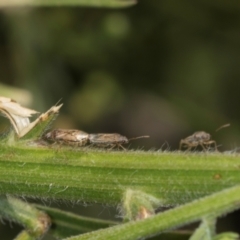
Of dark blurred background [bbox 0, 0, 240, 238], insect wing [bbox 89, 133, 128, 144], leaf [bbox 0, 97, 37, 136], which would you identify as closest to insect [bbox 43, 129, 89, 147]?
insect wing [bbox 89, 133, 128, 144]

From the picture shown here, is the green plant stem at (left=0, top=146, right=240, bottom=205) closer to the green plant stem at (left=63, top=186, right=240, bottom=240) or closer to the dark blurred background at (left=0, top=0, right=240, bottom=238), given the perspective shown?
the green plant stem at (left=63, top=186, right=240, bottom=240)

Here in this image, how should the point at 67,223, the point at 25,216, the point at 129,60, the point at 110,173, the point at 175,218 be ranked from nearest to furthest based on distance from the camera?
1. the point at 175,218
2. the point at 110,173
3. the point at 25,216
4. the point at 67,223
5. the point at 129,60

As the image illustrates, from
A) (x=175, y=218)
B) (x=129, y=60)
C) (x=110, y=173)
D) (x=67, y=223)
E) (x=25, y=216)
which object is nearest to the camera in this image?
(x=175, y=218)

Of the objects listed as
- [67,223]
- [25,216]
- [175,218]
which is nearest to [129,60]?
[67,223]

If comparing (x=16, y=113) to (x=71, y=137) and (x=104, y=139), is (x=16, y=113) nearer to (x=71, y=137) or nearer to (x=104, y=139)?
(x=71, y=137)

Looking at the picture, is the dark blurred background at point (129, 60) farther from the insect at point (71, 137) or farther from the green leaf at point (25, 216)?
the insect at point (71, 137)

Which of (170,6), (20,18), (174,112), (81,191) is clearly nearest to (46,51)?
(20,18)

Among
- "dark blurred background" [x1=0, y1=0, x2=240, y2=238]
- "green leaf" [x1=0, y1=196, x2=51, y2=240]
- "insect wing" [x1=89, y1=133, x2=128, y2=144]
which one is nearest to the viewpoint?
"insect wing" [x1=89, y1=133, x2=128, y2=144]
